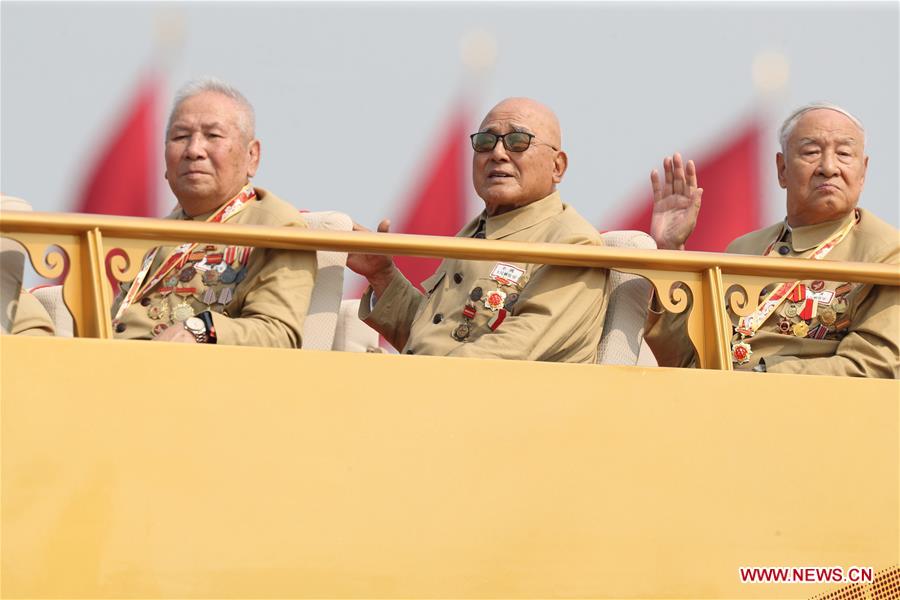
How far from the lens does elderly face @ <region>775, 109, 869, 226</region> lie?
4953 millimetres

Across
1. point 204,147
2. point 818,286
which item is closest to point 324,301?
point 204,147

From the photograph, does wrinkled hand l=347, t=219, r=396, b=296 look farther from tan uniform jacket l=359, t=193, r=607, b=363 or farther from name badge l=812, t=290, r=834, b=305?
name badge l=812, t=290, r=834, b=305

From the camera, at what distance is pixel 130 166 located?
1339 centimetres

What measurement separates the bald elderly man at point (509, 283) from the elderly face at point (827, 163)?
1.64ft

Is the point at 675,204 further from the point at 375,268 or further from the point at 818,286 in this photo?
the point at 375,268

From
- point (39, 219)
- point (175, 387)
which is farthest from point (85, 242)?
point (175, 387)

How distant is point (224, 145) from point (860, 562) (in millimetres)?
2267

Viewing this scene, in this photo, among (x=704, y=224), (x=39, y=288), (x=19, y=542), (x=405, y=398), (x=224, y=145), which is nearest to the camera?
(x=19, y=542)

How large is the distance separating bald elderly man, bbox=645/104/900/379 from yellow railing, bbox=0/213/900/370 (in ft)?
0.42

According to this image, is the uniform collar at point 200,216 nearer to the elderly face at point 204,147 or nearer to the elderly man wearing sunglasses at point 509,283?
the elderly face at point 204,147

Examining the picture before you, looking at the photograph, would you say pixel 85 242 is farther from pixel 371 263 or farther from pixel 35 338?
pixel 371 263

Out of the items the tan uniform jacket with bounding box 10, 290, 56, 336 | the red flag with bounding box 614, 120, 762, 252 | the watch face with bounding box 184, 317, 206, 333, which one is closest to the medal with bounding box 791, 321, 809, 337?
the watch face with bounding box 184, 317, 206, 333

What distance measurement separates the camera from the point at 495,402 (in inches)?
159

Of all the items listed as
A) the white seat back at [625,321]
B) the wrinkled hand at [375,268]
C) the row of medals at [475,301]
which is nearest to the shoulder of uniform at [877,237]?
the white seat back at [625,321]
